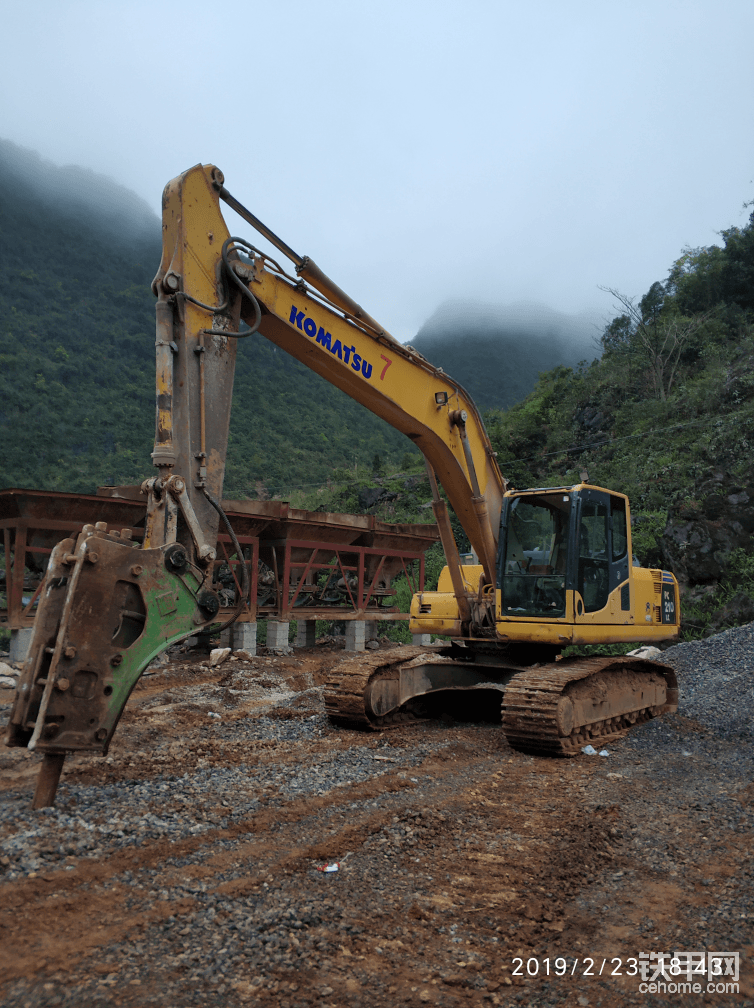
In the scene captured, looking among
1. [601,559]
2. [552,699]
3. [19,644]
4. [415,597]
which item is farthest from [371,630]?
[552,699]

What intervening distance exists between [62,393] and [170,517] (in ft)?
163

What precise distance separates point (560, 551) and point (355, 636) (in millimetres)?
12030

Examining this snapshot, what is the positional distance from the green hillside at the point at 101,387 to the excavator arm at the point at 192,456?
3853 cm

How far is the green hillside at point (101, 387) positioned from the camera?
4622 centimetres

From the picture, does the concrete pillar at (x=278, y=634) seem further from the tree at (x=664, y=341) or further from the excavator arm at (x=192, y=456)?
the tree at (x=664, y=341)

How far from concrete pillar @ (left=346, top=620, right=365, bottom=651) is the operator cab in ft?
38.2

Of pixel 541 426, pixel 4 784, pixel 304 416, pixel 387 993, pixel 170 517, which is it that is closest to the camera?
pixel 387 993

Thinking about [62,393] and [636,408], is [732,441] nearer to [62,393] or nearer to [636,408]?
[636,408]

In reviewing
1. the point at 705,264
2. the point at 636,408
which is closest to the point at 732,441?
the point at 636,408

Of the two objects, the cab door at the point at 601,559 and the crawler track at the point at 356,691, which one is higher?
the cab door at the point at 601,559

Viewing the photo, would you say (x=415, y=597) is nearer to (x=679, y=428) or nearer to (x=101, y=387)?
(x=679, y=428)

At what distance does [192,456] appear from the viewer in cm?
525

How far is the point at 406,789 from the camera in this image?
565cm

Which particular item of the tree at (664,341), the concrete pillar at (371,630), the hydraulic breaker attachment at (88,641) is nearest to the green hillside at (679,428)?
the tree at (664,341)
